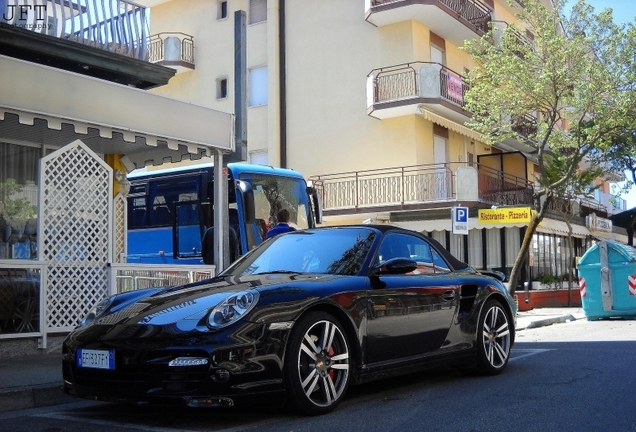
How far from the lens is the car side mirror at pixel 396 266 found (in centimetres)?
673

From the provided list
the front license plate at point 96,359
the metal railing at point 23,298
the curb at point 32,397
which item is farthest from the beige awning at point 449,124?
the front license plate at point 96,359

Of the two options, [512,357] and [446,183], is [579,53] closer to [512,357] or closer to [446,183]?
[446,183]

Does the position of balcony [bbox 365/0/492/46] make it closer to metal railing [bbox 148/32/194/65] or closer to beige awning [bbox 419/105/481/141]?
beige awning [bbox 419/105/481/141]

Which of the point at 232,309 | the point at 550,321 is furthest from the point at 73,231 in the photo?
the point at 550,321

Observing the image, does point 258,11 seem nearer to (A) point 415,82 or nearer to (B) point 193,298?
(A) point 415,82

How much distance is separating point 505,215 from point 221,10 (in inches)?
546

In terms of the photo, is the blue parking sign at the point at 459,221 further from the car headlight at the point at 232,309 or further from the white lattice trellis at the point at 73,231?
the car headlight at the point at 232,309

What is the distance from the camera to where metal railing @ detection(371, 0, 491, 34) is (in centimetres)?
2769

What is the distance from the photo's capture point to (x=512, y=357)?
32.6ft

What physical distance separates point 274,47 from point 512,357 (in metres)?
21.8

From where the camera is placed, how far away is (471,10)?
2950 cm

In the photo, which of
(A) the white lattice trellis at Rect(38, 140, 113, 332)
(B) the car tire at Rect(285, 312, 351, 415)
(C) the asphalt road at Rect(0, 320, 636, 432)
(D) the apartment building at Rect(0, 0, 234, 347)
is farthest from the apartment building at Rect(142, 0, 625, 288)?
(B) the car tire at Rect(285, 312, 351, 415)

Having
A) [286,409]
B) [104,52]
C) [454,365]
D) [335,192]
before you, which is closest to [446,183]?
[335,192]

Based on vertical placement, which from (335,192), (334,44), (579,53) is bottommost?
(335,192)
